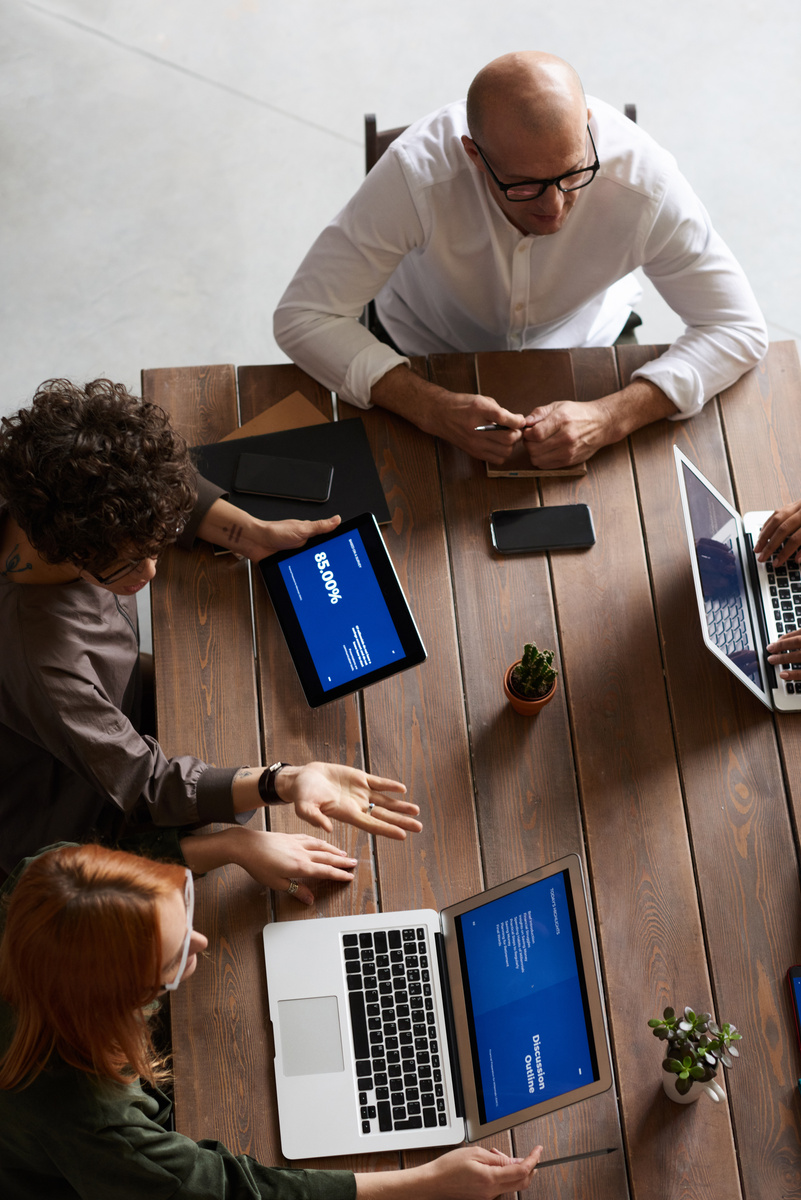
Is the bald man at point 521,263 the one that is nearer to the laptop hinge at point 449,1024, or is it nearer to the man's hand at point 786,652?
the man's hand at point 786,652

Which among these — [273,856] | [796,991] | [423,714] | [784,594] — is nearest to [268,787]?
[273,856]

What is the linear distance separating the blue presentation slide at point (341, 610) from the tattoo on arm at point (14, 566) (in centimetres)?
42

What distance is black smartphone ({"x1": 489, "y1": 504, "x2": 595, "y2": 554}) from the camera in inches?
68.3

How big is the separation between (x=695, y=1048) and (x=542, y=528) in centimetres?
88

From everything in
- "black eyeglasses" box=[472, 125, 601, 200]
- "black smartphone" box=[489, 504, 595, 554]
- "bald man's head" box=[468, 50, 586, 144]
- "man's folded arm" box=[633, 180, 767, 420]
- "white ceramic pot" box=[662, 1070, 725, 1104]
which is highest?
"bald man's head" box=[468, 50, 586, 144]

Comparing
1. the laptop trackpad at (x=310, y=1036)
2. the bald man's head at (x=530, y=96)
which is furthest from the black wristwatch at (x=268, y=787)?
the bald man's head at (x=530, y=96)

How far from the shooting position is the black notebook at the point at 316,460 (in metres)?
1.74

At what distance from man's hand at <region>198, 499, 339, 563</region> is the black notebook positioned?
54mm

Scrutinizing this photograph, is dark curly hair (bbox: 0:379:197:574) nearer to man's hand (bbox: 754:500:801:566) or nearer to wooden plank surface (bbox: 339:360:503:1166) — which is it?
wooden plank surface (bbox: 339:360:503:1166)

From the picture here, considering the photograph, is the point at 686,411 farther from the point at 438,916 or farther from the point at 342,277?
the point at 438,916

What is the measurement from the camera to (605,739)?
5.31 feet

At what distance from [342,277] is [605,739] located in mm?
994

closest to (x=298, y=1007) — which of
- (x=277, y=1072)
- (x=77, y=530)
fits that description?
(x=277, y=1072)

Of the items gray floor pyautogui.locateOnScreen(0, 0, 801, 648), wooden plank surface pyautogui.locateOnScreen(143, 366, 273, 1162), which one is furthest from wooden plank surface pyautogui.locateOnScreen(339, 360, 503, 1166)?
gray floor pyautogui.locateOnScreen(0, 0, 801, 648)
